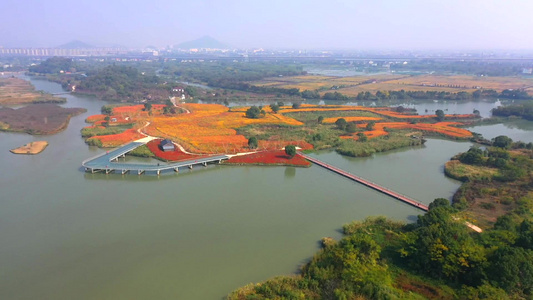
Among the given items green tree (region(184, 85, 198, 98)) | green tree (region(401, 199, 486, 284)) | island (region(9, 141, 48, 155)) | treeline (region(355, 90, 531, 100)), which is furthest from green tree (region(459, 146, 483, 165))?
green tree (region(184, 85, 198, 98))

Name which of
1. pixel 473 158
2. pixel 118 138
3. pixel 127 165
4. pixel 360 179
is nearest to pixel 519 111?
pixel 473 158

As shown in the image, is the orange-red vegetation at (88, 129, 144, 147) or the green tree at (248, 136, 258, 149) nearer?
the green tree at (248, 136, 258, 149)

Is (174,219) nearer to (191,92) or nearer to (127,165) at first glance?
(127,165)

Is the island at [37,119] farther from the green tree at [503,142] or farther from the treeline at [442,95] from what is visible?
the treeline at [442,95]

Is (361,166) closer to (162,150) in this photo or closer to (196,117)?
(162,150)

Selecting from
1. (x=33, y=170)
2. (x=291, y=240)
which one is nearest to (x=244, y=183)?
(x=291, y=240)

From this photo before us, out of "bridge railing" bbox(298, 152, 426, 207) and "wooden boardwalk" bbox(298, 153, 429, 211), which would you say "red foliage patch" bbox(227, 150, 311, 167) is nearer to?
"bridge railing" bbox(298, 152, 426, 207)
